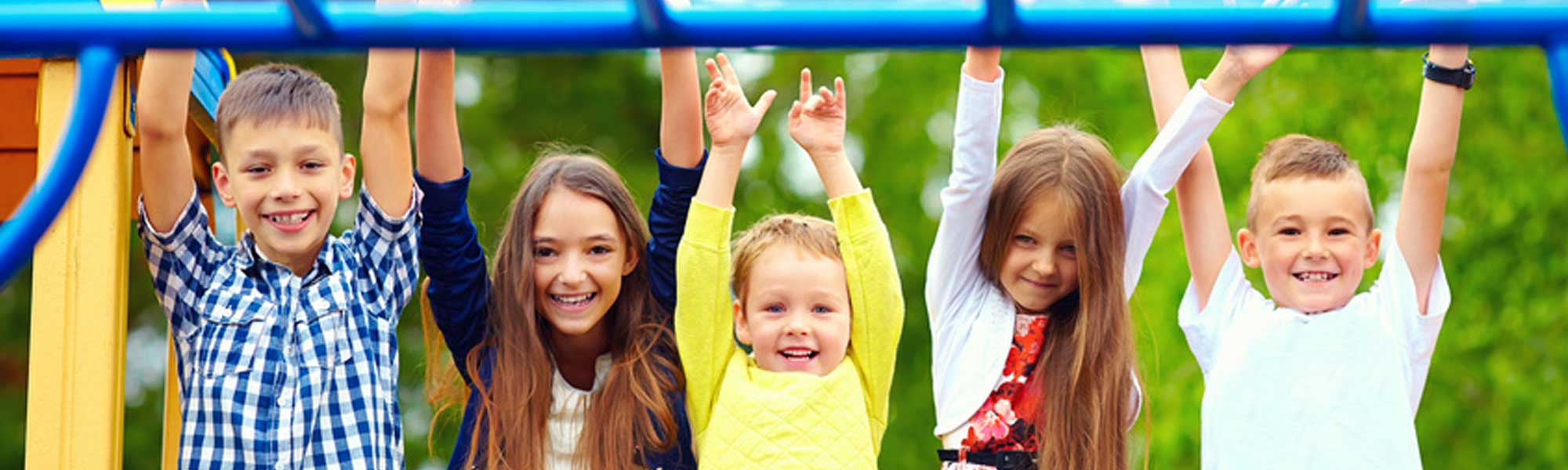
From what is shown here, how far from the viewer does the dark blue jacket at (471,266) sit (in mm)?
3494

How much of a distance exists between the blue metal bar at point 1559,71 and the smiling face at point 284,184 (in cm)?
219

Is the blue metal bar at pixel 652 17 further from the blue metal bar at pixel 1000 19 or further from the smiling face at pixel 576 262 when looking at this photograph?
the smiling face at pixel 576 262

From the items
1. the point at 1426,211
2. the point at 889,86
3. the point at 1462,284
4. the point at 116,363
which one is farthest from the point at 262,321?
the point at 889,86

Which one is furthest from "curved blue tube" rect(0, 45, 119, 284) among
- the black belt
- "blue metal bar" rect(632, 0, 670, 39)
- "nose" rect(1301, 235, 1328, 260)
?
"nose" rect(1301, 235, 1328, 260)

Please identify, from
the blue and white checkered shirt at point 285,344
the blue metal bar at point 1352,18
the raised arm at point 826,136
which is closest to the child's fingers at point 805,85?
the raised arm at point 826,136

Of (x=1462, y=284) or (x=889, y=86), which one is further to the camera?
(x=889, y=86)

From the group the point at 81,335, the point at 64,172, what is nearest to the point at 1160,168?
the point at 81,335

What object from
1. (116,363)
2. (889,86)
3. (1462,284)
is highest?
(889,86)

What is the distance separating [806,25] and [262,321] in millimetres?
1785

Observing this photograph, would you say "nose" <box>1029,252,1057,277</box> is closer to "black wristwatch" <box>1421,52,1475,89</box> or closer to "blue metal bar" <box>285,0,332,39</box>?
"black wristwatch" <box>1421,52,1475,89</box>

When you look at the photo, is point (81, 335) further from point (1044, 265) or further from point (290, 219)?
point (1044, 265)

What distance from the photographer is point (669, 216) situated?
11.6 ft

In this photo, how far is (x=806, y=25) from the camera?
1.89 metres

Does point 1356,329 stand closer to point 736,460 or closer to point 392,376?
point 736,460
